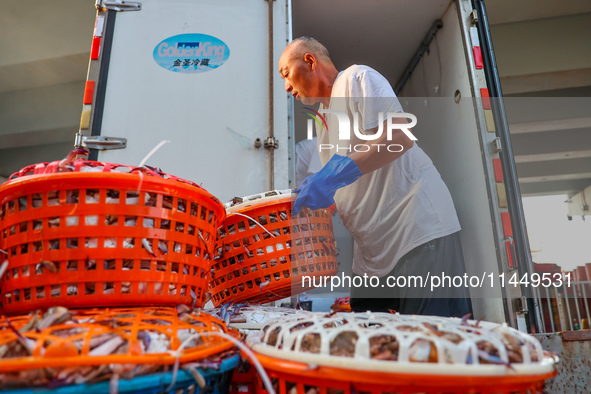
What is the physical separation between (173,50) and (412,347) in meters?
1.87

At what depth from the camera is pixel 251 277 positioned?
3.90ft

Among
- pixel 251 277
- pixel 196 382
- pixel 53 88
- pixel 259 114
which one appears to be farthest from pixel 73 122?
pixel 196 382

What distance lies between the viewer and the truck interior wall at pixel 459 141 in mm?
1755

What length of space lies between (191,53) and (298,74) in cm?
59

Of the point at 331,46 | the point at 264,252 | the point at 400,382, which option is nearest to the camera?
the point at 400,382

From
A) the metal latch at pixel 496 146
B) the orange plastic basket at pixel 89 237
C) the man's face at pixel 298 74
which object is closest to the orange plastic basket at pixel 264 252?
the orange plastic basket at pixel 89 237

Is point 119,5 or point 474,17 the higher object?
point 119,5

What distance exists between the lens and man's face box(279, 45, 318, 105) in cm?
177

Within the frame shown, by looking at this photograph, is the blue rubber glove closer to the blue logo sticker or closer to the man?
the man

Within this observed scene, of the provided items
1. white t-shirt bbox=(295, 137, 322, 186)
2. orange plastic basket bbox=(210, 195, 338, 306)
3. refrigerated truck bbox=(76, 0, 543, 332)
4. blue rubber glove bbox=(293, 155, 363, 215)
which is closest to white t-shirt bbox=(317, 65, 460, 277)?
blue rubber glove bbox=(293, 155, 363, 215)

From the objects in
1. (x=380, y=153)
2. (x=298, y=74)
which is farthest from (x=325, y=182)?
(x=298, y=74)

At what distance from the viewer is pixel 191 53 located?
6.57 feet

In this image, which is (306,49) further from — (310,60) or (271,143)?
(271,143)

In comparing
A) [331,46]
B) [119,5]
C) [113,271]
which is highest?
[331,46]
